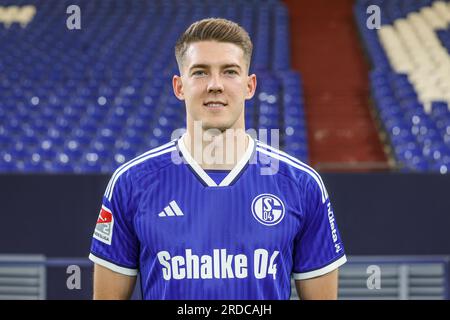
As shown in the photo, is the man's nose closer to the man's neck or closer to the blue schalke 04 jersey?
the man's neck

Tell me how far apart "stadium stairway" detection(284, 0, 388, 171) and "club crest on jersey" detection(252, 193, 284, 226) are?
670cm

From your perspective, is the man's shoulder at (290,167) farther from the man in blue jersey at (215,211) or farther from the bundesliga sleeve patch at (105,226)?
the bundesliga sleeve patch at (105,226)

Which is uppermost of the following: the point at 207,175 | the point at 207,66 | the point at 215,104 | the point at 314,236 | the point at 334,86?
the point at 334,86

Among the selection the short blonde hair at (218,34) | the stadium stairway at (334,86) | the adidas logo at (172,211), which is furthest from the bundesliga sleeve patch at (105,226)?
the stadium stairway at (334,86)

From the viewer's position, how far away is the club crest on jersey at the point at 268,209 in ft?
7.06

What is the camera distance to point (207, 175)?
222 cm

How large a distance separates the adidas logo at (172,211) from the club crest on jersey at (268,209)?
208mm

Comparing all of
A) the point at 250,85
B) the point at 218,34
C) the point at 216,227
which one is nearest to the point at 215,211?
the point at 216,227

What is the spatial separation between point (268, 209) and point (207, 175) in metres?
0.20

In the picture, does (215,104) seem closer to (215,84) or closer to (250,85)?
(215,84)

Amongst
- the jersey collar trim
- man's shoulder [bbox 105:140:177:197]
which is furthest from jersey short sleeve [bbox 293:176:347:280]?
man's shoulder [bbox 105:140:177:197]

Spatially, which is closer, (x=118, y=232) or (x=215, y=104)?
(x=215, y=104)

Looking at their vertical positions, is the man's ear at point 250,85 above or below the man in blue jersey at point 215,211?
above

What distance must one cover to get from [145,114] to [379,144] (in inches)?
118
